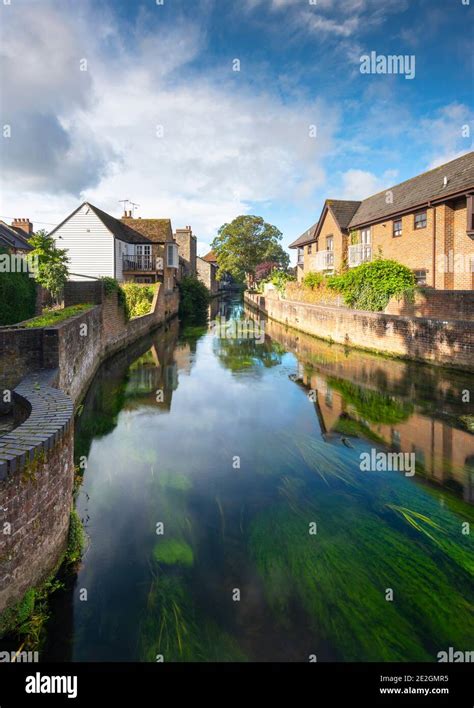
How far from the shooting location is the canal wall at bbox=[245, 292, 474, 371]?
1579 centimetres

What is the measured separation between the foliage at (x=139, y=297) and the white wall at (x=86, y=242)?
464 centimetres

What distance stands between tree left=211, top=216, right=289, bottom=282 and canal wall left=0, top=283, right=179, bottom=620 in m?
59.8

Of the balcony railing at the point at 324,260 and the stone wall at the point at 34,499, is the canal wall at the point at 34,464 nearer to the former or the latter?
the stone wall at the point at 34,499

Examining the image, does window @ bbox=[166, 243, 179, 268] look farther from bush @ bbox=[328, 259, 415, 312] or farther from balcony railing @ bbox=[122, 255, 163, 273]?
bush @ bbox=[328, 259, 415, 312]

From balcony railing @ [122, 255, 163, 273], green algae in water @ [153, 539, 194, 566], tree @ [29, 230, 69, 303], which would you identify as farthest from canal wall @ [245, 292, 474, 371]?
balcony railing @ [122, 255, 163, 273]

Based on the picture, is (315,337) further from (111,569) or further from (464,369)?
(111,569)

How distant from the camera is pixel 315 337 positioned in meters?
27.1

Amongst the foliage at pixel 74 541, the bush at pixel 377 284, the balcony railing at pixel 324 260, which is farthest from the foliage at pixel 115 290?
the balcony railing at pixel 324 260

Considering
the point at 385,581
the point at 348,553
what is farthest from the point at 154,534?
the point at 385,581

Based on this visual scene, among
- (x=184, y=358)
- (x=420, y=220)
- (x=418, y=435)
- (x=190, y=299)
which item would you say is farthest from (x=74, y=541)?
(x=190, y=299)

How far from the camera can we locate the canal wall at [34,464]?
12.8ft

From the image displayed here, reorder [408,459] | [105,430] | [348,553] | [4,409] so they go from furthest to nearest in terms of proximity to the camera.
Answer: [105,430] < [408,459] < [4,409] < [348,553]

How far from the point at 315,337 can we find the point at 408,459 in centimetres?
1868

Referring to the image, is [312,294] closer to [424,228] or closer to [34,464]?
[424,228]
